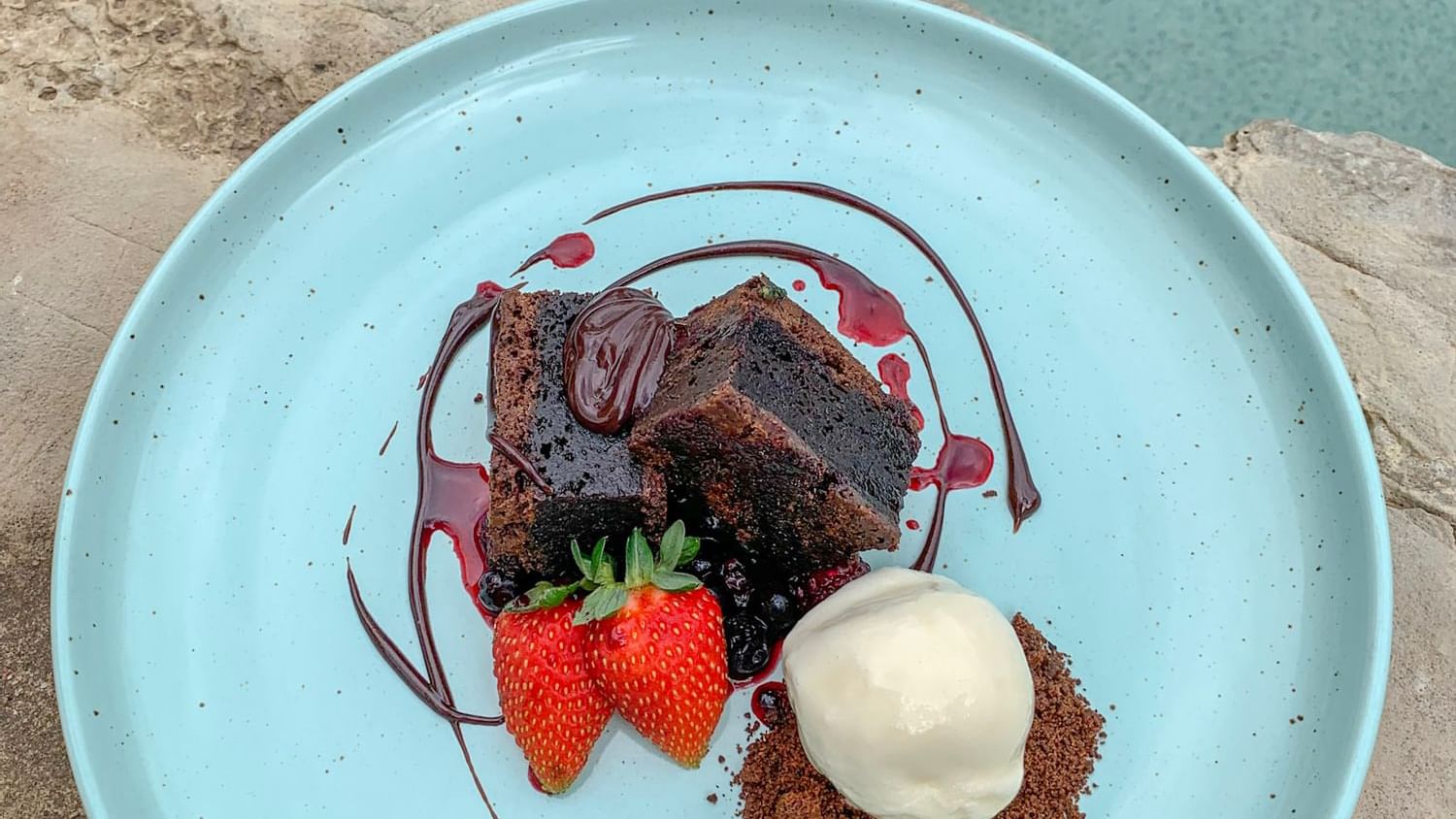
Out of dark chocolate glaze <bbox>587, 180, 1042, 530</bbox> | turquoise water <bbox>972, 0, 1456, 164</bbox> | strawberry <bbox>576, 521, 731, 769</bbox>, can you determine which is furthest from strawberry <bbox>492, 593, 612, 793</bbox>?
turquoise water <bbox>972, 0, 1456, 164</bbox>

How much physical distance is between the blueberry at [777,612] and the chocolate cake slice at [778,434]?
96 mm

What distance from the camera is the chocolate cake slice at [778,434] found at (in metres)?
2.46

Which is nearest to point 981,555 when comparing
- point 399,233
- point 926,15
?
point 926,15

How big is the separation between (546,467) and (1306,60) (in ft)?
12.7

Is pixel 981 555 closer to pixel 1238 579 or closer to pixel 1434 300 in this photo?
pixel 1238 579

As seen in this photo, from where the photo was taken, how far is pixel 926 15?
2.97 m

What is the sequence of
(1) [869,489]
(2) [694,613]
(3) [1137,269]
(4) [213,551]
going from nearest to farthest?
(2) [694,613] → (1) [869,489] → (4) [213,551] → (3) [1137,269]

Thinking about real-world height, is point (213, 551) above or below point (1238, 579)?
below

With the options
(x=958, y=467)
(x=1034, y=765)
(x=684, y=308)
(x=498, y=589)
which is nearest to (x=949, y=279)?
(x=958, y=467)

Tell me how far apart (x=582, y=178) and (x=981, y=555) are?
1611 millimetres

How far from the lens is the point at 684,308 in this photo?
2.96 meters

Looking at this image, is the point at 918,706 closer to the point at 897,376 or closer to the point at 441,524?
the point at 897,376

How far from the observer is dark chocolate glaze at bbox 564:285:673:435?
2559mm

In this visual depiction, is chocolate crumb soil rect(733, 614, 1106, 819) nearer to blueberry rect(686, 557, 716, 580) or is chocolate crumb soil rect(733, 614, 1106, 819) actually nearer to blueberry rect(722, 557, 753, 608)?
blueberry rect(722, 557, 753, 608)
